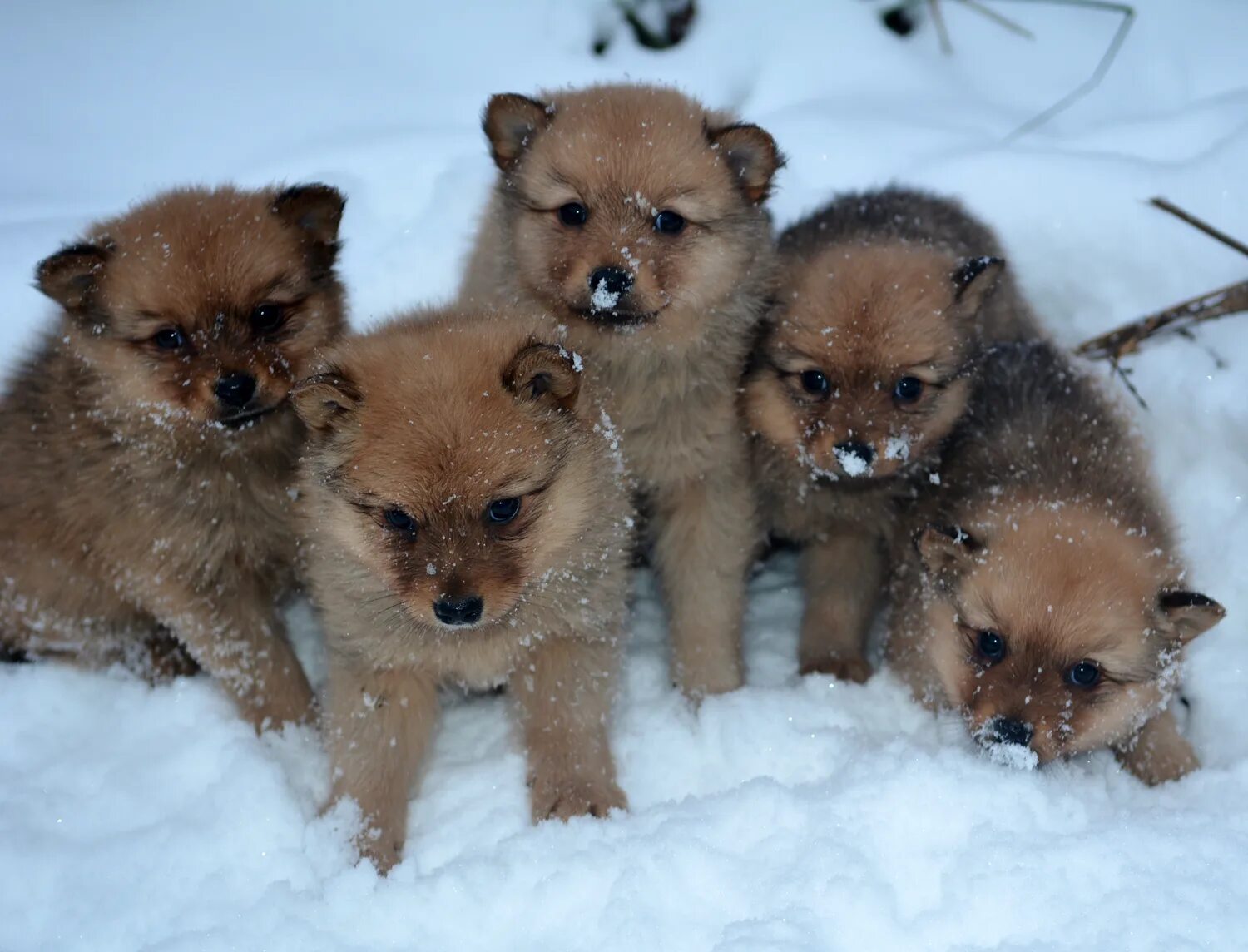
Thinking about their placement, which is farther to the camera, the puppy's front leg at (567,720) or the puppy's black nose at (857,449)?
the puppy's black nose at (857,449)

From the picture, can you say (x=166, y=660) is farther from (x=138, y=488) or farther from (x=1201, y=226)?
(x=1201, y=226)

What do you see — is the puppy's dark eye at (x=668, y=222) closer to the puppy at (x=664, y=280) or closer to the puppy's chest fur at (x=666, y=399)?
the puppy at (x=664, y=280)

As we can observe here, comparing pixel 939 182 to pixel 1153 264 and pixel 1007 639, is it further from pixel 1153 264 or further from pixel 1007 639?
pixel 1007 639

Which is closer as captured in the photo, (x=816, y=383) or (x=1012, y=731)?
(x=1012, y=731)

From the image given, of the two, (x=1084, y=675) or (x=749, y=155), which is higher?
(x=749, y=155)

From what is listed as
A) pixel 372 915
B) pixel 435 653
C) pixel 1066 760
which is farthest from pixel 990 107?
pixel 372 915

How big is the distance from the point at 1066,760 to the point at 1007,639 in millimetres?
506

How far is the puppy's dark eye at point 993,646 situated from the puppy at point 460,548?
106 cm

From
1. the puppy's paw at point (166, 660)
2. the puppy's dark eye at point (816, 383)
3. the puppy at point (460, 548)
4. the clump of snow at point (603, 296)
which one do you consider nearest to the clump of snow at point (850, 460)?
the puppy's dark eye at point (816, 383)

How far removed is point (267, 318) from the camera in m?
3.57

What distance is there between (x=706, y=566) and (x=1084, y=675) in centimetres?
121

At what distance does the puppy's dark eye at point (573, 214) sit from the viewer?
3.66 m

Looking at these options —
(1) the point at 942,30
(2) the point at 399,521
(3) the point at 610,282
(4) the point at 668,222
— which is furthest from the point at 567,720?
(1) the point at 942,30

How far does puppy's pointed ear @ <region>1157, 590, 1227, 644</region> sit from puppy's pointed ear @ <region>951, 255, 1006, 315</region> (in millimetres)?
1138
